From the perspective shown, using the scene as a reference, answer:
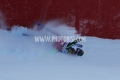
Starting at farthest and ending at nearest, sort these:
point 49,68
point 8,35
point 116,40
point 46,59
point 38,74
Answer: point 116,40, point 8,35, point 46,59, point 49,68, point 38,74

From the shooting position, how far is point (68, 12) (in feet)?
17.4

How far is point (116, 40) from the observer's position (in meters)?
5.55

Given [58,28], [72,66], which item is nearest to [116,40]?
[58,28]

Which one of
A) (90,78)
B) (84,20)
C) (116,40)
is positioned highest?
(84,20)

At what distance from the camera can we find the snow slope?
4.01 metres

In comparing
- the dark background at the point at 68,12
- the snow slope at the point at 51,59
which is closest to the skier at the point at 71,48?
the snow slope at the point at 51,59

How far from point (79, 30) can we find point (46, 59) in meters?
1.10

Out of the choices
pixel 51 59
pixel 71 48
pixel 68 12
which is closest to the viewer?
pixel 51 59

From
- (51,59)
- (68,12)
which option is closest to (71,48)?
(51,59)

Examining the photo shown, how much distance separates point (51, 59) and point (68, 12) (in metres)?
1.07

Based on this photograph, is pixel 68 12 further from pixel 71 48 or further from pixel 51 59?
pixel 51 59

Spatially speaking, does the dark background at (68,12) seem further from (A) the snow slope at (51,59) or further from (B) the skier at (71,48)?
(B) the skier at (71,48)

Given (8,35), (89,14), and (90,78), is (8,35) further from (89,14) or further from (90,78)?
(90,78)

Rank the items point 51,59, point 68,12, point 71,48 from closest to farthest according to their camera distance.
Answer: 1. point 51,59
2. point 71,48
3. point 68,12
